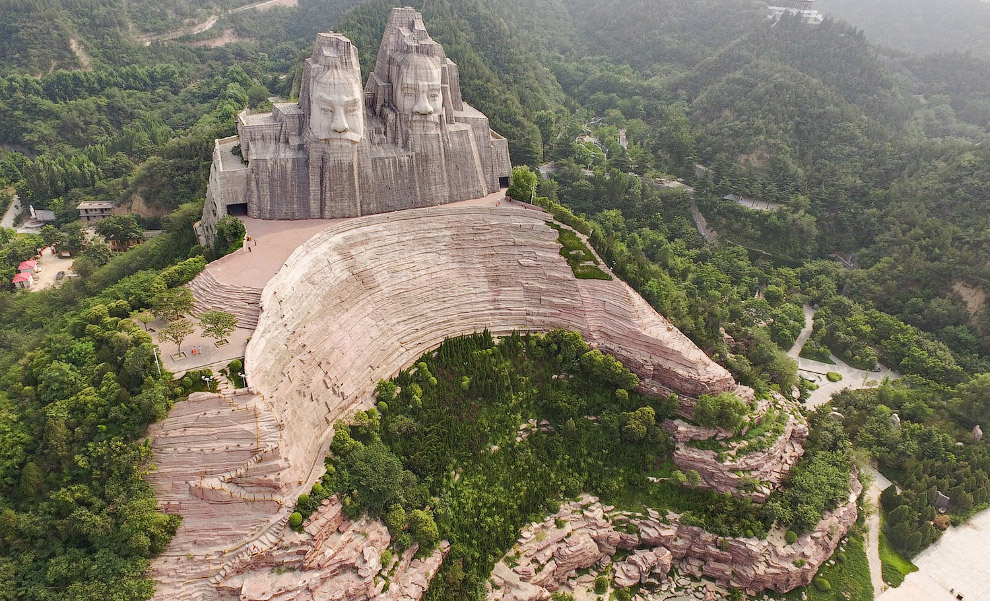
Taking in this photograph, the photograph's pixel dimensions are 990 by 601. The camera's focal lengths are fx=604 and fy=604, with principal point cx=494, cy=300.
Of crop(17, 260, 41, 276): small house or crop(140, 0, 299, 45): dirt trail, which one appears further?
crop(140, 0, 299, 45): dirt trail

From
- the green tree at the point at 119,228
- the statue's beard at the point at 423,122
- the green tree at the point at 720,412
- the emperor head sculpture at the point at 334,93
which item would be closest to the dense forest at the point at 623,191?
the green tree at the point at 119,228

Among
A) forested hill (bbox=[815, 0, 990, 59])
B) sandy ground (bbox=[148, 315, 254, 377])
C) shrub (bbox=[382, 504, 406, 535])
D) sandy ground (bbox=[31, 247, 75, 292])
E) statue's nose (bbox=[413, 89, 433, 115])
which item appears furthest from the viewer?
forested hill (bbox=[815, 0, 990, 59])

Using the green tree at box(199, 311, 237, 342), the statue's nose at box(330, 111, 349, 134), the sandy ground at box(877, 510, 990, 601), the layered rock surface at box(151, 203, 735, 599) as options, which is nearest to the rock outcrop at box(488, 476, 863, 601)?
the sandy ground at box(877, 510, 990, 601)

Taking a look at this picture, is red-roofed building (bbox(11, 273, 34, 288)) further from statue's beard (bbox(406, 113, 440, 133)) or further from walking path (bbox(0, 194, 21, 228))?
statue's beard (bbox(406, 113, 440, 133))

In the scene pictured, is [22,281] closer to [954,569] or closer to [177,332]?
[177,332]

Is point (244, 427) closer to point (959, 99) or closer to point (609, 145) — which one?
point (609, 145)

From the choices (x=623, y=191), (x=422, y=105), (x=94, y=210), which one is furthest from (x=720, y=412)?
(x=94, y=210)
